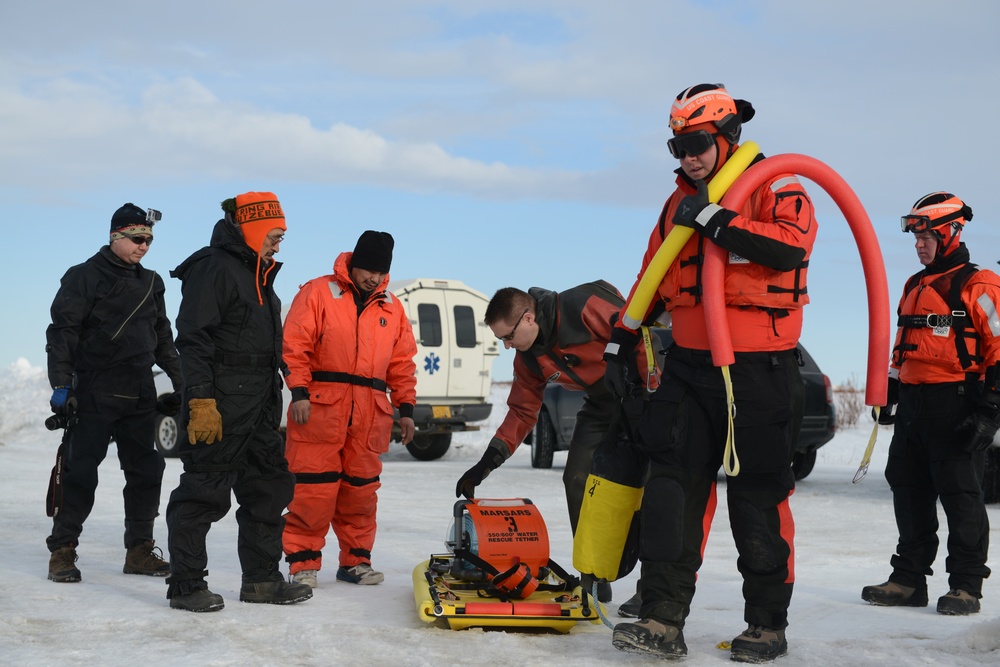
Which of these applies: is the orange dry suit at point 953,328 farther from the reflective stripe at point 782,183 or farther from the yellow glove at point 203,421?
the yellow glove at point 203,421

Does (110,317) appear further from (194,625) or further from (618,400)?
(618,400)

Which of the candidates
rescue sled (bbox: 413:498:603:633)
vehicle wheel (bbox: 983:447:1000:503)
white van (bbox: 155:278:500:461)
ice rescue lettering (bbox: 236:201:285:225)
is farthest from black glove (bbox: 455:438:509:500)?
white van (bbox: 155:278:500:461)

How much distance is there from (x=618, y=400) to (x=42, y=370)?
2651 cm

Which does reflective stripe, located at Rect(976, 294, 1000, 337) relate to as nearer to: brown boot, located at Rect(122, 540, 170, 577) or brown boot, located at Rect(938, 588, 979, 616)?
brown boot, located at Rect(938, 588, 979, 616)

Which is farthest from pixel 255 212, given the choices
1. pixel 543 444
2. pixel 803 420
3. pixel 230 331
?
pixel 543 444

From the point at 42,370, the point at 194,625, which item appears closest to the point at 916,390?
the point at 194,625

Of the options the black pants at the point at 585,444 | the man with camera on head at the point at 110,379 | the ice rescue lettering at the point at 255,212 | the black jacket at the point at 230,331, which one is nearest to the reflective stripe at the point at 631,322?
the black pants at the point at 585,444

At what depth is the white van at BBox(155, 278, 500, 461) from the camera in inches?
674

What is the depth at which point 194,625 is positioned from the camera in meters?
5.17

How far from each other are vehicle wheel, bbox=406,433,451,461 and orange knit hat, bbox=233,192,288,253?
11519 mm

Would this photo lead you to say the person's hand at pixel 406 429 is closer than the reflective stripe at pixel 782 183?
No

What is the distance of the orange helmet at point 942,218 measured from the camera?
21.6ft

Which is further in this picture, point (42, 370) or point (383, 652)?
point (42, 370)

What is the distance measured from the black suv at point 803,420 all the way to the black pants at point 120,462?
475cm
